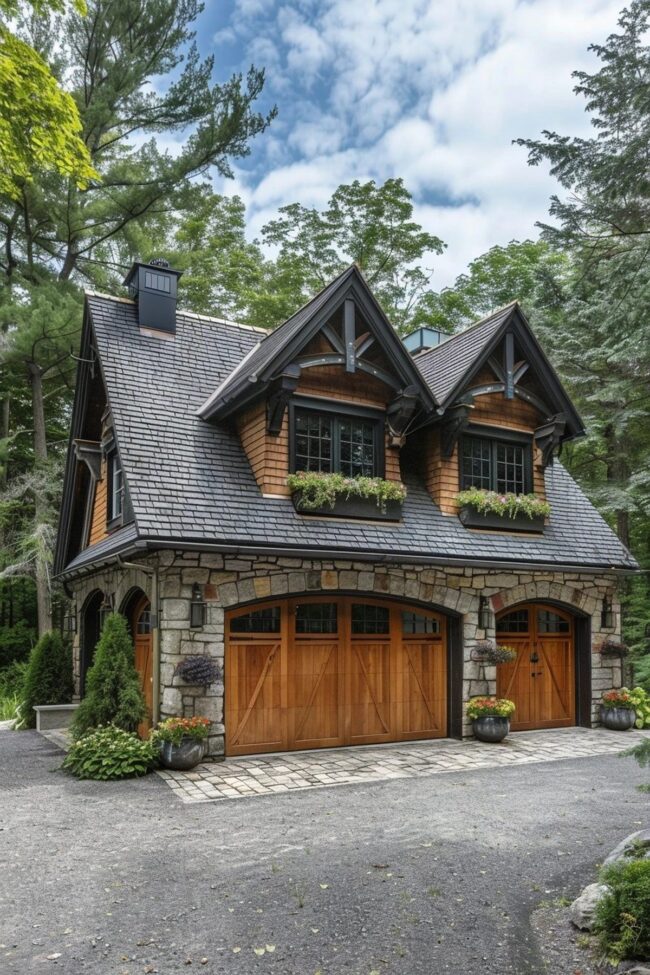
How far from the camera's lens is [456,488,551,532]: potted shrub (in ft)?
40.0

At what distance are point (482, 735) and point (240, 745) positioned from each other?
12.7 ft

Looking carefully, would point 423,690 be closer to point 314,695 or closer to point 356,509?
point 314,695

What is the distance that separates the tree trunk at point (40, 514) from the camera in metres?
17.3

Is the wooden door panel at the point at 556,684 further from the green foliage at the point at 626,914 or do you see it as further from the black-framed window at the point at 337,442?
the green foliage at the point at 626,914

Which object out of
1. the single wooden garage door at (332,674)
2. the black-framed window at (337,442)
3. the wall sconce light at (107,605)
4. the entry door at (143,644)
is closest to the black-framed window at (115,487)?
the wall sconce light at (107,605)

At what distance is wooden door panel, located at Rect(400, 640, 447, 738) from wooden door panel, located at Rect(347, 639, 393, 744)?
0.32m

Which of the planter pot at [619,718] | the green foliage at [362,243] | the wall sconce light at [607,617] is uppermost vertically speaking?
the green foliage at [362,243]

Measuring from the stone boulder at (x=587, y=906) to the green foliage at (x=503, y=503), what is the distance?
767cm

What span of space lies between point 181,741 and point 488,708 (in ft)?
16.2

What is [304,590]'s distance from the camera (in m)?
10.5

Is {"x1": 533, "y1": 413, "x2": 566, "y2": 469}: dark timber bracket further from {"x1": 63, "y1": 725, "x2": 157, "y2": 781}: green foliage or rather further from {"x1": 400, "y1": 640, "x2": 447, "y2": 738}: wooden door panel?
{"x1": 63, "y1": 725, "x2": 157, "y2": 781}: green foliage

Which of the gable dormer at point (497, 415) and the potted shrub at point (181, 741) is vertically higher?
the gable dormer at point (497, 415)

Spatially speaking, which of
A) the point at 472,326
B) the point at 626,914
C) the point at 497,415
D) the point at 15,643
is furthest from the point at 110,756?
the point at 15,643

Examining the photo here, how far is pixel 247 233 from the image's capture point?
2538cm
